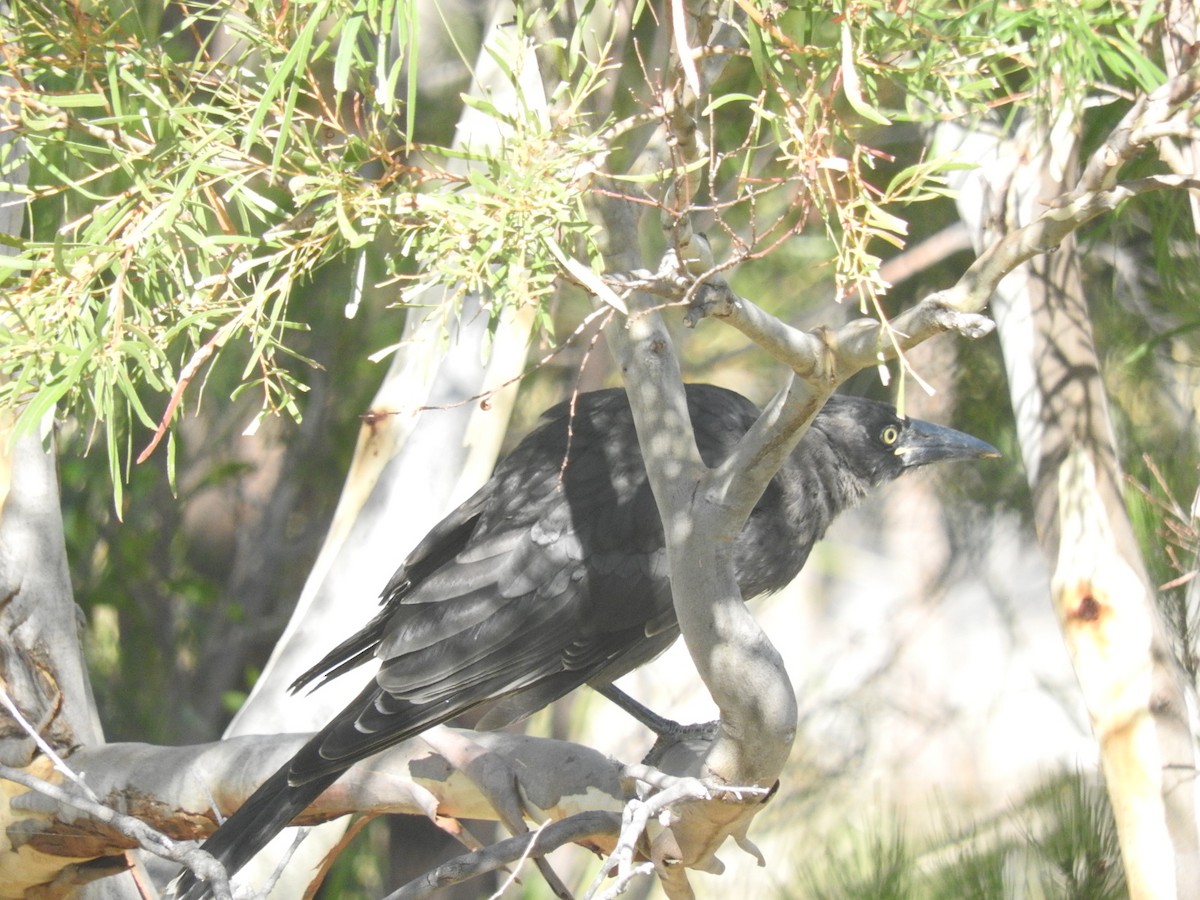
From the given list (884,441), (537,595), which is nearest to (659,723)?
(537,595)

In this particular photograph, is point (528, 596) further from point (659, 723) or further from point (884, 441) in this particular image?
point (884, 441)

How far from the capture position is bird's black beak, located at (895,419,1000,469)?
10.2 feet

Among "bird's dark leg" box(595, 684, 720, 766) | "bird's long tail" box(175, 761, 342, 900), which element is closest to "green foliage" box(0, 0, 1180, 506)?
"bird's long tail" box(175, 761, 342, 900)

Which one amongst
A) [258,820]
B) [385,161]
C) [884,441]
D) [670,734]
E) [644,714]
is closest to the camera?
[385,161]

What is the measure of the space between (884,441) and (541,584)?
102 cm

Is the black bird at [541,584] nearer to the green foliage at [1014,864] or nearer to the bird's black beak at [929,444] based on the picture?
the bird's black beak at [929,444]

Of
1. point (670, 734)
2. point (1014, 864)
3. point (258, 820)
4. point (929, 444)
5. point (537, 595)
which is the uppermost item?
point (929, 444)

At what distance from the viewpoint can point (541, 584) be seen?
2.62m

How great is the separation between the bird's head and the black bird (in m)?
0.22

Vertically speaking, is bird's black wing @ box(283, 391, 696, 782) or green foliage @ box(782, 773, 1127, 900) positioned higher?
bird's black wing @ box(283, 391, 696, 782)

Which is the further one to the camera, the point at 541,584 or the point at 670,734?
the point at 670,734

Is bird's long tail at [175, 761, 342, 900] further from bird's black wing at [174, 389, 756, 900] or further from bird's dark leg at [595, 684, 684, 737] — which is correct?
bird's dark leg at [595, 684, 684, 737]

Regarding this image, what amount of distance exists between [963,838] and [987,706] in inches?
81.3

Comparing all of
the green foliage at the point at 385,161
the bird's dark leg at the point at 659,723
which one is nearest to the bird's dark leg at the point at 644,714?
the bird's dark leg at the point at 659,723
